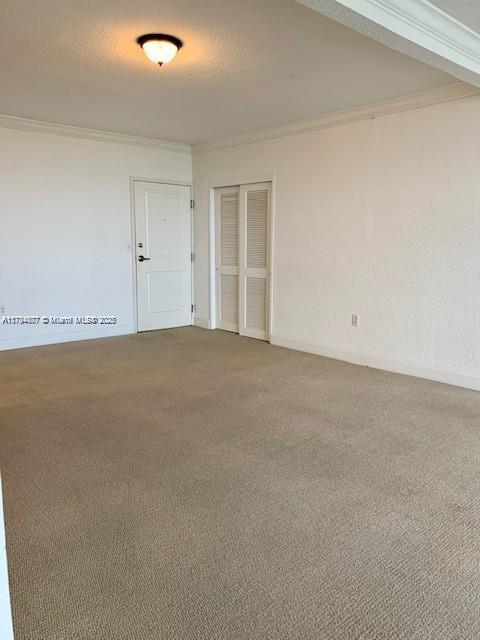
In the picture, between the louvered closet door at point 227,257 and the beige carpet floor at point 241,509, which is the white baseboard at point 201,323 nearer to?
the louvered closet door at point 227,257

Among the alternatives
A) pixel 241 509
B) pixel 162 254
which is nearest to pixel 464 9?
pixel 241 509

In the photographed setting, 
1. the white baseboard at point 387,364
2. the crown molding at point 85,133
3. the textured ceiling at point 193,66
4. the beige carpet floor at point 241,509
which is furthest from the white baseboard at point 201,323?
the textured ceiling at point 193,66

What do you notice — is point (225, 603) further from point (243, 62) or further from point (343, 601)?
point (243, 62)

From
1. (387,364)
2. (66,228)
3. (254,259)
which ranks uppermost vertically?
(66,228)

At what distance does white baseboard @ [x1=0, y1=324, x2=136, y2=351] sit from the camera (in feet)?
18.0

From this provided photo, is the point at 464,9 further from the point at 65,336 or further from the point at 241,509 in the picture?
the point at 65,336

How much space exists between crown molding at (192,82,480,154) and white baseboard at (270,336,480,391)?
7.73ft

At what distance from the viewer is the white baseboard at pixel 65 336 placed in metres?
5.49

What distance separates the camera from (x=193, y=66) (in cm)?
354

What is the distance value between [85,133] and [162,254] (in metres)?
1.83

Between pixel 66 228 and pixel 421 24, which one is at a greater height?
pixel 421 24

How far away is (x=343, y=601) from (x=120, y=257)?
17.3ft

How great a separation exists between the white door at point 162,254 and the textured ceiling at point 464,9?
4485 millimetres

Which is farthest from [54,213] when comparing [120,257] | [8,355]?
[8,355]
